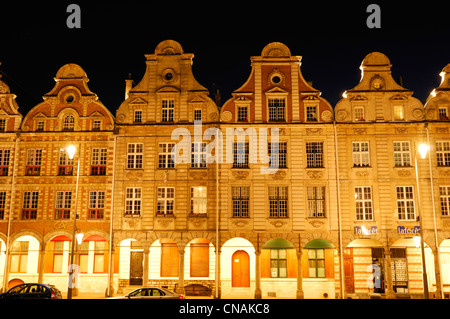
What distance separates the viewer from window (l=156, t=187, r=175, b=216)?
33.6 m

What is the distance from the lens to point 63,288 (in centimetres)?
3450

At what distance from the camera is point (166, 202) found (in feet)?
110

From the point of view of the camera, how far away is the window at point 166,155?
3412 centimetres

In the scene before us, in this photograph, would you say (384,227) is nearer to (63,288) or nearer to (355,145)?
(355,145)

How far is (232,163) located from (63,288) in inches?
620

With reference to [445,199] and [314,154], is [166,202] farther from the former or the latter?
[445,199]

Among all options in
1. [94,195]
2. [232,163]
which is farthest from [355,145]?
[94,195]

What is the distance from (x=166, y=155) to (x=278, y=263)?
1160cm

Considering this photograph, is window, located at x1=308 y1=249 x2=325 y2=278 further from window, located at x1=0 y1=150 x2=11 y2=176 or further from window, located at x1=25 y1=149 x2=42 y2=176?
window, located at x1=0 y1=150 x2=11 y2=176

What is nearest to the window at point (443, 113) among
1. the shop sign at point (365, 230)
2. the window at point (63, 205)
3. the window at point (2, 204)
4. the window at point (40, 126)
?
the shop sign at point (365, 230)

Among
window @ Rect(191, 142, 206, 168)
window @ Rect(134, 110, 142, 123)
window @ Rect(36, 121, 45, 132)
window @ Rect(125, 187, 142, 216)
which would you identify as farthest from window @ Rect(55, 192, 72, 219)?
window @ Rect(191, 142, 206, 168)

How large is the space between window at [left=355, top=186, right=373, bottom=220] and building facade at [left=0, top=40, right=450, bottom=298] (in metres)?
0.08

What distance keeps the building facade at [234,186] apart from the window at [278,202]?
77 mm
